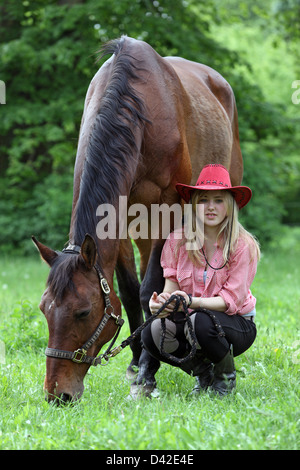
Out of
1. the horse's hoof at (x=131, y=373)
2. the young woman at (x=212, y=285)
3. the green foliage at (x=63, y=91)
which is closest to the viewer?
the young woman at (x=212, y=285)

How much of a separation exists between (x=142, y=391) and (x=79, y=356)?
573 millimetres

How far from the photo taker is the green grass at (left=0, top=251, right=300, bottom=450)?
7.75 ft

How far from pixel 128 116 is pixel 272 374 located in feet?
5.99

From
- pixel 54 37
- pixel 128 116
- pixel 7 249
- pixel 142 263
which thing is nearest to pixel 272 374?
pixel 142 263

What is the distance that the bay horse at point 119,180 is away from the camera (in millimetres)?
2975

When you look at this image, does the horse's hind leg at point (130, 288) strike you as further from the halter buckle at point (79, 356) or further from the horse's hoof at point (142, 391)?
the halter buckle at point (79, 356)

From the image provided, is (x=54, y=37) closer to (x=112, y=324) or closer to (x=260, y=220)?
(x=260, y=220)

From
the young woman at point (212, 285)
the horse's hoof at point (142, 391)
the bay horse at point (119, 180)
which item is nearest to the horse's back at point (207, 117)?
the bay horse at point (119, 180)

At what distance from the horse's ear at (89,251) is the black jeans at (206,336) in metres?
0.59

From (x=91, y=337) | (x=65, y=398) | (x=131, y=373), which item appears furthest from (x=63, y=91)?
(x=65, y=398)

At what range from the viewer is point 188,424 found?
2518 mm

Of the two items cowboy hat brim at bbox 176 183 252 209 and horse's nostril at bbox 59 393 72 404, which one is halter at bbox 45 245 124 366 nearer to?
horse's nostril at bbox 59 393 72 404

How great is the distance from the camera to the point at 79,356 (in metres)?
A: 3.01

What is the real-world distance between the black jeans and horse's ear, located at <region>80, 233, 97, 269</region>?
1.92ft
